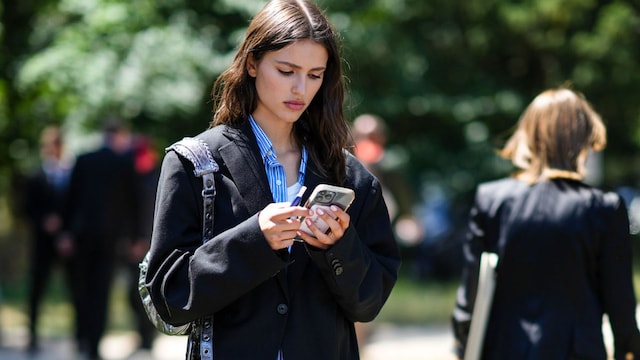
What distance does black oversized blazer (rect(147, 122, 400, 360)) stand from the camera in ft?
9.39

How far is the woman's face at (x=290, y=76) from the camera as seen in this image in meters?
3.04

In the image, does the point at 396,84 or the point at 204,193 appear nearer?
the point at 204,193

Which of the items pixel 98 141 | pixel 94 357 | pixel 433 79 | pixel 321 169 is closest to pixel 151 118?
pixel 98 141

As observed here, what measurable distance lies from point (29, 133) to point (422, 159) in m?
5.83

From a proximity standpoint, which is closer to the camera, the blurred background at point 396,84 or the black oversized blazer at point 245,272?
the black oversized blazer at point 245,272

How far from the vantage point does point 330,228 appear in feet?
9.56

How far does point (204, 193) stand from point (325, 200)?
0.34 m

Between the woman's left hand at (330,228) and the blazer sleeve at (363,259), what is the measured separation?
0.7 inches

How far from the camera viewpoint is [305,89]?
120 inches

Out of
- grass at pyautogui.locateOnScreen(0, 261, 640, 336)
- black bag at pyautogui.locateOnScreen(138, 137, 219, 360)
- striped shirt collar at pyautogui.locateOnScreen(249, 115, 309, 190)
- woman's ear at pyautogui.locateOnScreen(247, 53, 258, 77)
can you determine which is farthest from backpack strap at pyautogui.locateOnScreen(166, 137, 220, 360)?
grass at pyautogui.locateOnScreen(0, 261, 640, 336)

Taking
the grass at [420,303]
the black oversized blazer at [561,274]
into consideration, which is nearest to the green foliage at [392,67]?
the grass at [420,303]

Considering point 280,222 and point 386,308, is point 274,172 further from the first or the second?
point 386,308

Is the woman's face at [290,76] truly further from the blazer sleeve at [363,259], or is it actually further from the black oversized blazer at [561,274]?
the black oversized blazer at [561,274]

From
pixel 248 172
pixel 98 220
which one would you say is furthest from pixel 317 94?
pixel 98 220
